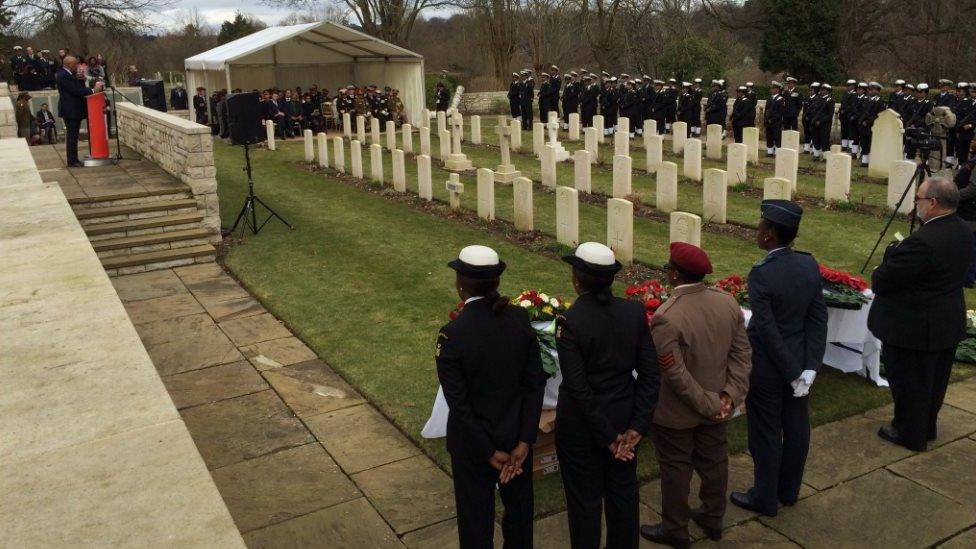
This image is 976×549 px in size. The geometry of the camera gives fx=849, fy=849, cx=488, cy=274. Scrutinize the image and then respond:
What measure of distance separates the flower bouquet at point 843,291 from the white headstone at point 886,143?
32.9 ft

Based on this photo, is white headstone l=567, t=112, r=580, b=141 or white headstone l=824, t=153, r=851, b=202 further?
white headstone l=567, t=112, r=580, b=141

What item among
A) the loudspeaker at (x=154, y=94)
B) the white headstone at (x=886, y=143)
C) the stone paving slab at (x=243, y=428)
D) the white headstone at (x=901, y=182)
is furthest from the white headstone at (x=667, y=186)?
the loudspeaker at (x=154, y=94)

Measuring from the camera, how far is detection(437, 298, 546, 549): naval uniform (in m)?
3.75

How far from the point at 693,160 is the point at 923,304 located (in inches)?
435

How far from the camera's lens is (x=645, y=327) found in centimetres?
401

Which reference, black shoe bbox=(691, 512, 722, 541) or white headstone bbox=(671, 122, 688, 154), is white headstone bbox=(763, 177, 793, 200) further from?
white headstone bbox=(671, 122, 688, 154)

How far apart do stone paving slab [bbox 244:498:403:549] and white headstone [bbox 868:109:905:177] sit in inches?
541

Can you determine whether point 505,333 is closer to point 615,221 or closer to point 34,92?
point 615,221

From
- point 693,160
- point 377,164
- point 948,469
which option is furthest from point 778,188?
point 377,164

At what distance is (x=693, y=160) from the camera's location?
52.6ft

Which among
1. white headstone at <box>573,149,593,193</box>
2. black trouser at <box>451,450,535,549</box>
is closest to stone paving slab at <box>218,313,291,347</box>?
black trouser at <box>451,450,535,549</box>

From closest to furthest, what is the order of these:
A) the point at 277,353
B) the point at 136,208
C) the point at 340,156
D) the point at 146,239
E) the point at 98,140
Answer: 1. the point at 277,353
2. the point at 146,239
3. the point at 136,208
4. the point at 98,140
5. the point at 340,156

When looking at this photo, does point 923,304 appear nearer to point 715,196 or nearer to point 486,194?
point 715,196

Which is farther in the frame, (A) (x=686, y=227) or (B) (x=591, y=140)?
(B) (x=591, y=140)
